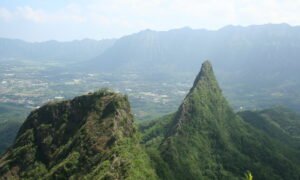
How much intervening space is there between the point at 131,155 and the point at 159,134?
82.6m

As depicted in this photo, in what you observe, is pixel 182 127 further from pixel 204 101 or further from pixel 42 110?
pixel 42 110

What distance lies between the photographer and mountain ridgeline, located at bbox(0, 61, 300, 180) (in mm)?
67125

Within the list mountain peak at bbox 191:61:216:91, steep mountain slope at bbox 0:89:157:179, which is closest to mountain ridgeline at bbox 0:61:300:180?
steep mountain slope at bbox 0:89:157:179

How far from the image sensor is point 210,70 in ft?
557

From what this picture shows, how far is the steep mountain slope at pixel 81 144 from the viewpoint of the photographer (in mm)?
64812

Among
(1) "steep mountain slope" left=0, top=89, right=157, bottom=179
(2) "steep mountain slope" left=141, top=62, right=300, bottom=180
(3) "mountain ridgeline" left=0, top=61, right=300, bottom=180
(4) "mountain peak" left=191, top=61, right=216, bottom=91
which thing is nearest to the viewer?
(1) "steep mountain slope" left=0, top=89, right=157, bottom=179

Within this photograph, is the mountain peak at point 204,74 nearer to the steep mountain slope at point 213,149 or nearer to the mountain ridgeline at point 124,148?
the steep mountain slope at point 213,149

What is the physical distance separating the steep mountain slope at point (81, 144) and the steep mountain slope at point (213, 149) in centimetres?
1628

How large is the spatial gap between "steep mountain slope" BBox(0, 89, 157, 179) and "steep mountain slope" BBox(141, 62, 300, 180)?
16.3 metres

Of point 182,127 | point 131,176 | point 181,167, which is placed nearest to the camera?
point 131,176

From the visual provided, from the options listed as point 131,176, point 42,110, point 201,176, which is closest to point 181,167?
point 201,176

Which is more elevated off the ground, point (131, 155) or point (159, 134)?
point (131, 155)

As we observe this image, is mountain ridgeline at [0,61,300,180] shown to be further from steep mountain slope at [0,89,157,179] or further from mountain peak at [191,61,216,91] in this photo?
mountain peak at [191,61,216,91]

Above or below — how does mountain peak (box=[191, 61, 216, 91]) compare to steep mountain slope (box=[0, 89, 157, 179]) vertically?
above
